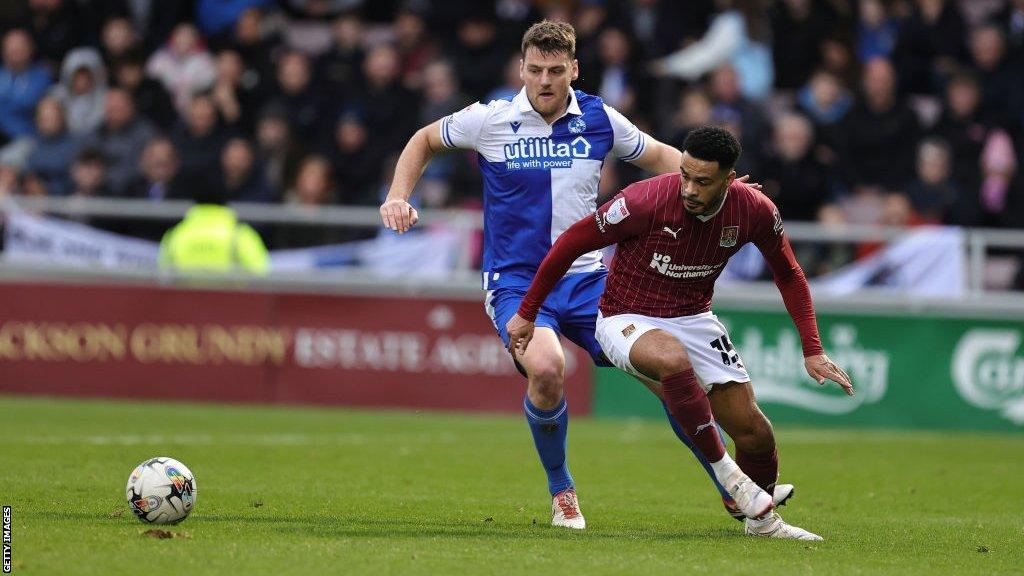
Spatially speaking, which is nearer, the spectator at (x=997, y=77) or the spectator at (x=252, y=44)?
the spectator at (x=997, y=77)

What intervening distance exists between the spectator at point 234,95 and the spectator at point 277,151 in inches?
25.6

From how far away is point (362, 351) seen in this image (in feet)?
50.5

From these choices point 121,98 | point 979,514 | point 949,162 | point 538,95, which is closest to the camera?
point 538,95

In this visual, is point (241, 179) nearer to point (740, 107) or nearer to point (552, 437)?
point (740, 107)

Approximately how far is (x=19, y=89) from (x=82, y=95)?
0.91 meters

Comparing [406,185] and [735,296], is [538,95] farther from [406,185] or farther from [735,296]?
[735,296]

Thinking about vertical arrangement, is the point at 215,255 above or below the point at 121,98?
below

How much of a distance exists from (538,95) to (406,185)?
85 centimetres

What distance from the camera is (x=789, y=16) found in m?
17.8

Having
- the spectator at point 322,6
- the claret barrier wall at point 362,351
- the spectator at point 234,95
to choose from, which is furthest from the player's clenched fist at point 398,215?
the spectator at point 322,6

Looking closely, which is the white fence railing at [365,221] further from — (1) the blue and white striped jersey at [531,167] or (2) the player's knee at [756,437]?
(2) the player's knee at [756,437]

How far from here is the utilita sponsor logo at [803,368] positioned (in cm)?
1495

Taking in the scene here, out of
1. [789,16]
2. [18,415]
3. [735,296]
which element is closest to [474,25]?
[789,16]

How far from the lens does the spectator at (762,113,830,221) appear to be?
623 inches
